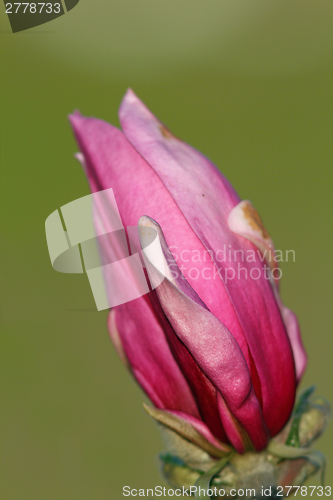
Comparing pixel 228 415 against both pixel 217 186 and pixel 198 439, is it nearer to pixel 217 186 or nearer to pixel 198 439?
pixel 198 439

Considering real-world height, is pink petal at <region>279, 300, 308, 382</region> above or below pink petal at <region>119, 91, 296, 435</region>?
below

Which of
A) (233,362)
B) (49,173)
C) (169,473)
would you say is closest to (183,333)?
(233,362)

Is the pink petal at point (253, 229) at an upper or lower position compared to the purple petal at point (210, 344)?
upper

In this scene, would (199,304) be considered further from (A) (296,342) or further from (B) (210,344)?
(A) (296,342)

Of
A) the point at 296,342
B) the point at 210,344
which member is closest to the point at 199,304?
the point at 210,344

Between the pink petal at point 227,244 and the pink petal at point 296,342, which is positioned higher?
the pink petal at point 227,244
